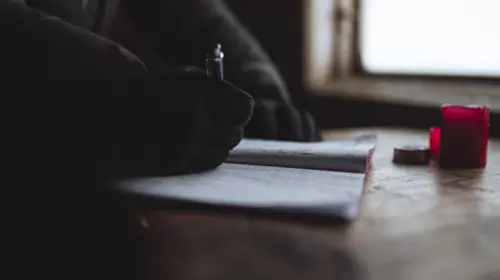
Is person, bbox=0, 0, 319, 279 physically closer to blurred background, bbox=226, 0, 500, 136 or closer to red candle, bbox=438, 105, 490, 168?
red candle, bbox=438, 105, 490, 168

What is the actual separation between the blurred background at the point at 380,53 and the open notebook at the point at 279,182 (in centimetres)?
82

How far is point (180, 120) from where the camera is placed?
0.75 metres

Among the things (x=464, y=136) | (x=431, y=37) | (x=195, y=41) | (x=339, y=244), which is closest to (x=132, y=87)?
(x=339, y=244)

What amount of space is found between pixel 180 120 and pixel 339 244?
245 mm

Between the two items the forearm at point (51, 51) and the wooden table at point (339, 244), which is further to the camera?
the forearm at point (51, 51)

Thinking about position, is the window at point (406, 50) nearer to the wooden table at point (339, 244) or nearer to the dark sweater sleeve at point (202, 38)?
the dark sweater sleeve at point (202, 38)

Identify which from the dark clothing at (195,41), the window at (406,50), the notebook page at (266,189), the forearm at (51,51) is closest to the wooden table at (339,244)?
the notebook page at (266,189)

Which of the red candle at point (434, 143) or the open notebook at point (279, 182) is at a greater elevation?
the open notebook at point (279, 182)

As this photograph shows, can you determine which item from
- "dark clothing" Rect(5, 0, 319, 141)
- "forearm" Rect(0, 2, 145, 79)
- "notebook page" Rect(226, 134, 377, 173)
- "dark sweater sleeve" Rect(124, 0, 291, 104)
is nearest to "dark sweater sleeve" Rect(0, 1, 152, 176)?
"forearm" Rect(0, 2, 145, 79)

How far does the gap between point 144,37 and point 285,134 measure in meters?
0.34

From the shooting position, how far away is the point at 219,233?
58 cm

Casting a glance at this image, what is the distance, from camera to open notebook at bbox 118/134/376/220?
65cm

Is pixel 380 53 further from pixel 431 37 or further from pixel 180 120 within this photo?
pixel 180 120

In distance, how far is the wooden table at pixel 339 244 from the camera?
54cm
